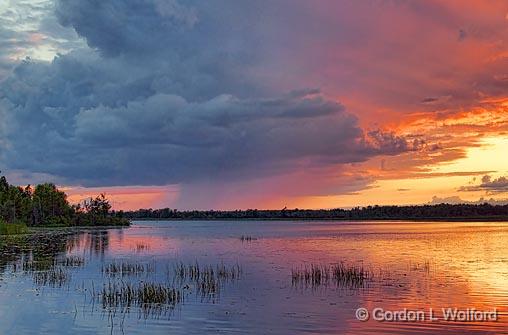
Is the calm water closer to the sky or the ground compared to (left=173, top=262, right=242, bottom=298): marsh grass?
closer to the ground

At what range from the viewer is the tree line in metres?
136

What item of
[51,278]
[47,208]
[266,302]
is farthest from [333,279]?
[47,208]

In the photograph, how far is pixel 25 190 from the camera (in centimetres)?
16938

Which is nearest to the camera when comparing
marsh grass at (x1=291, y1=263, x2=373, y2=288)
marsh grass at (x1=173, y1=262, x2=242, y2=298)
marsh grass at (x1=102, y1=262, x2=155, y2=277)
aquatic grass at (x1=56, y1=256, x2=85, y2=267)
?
marsh grass at (x1=173, y1=262, x2=242, y2=298)

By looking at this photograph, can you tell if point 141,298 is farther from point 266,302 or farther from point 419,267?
point 419,267

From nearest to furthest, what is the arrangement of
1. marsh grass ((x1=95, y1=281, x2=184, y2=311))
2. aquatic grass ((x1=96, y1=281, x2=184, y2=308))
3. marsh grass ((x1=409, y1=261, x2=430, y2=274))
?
marsh grass ((x1=95, y1=281, x2=184, y2=311)), aquatic grass ((x1=96, y1=281, x2=184, y2=308)), marsh grass ((x1=409, y1=261, x2=430, y2=274))

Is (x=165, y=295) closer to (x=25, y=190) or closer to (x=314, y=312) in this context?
(x=314, y=312)

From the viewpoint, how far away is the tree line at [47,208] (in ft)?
448

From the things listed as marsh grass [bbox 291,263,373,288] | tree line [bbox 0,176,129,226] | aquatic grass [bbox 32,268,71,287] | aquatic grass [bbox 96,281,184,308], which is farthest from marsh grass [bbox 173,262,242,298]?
tree line [bbox 0,176,129,226]

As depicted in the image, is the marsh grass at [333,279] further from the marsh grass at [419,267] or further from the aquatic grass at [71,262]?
the aquatic grass at [71,262]

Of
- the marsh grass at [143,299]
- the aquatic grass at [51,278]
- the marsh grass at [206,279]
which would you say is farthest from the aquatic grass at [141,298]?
the aquatic grass at [51,278]

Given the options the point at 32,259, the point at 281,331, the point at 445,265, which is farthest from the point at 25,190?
the point at 281,331

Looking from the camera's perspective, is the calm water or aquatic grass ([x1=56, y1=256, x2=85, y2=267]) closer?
the calm water

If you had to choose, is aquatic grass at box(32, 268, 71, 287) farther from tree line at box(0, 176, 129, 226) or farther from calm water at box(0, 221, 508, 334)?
tree line at box(0, 176, 129, 226)
